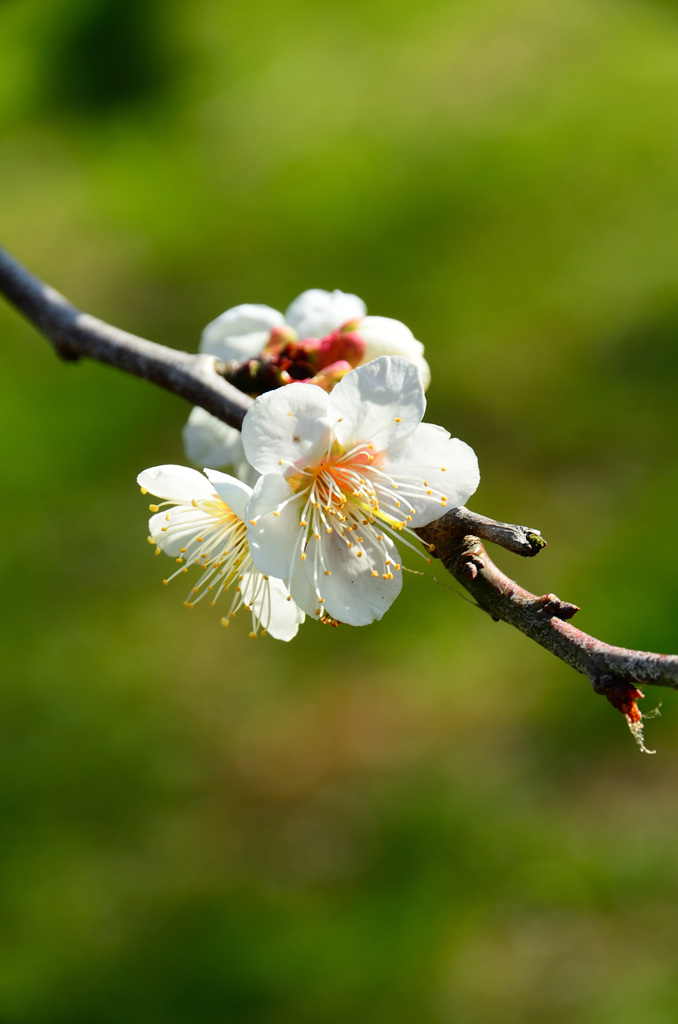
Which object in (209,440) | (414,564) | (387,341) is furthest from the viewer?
(414,564)

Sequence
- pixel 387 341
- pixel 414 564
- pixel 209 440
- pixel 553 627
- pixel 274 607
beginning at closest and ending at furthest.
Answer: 1. pixel 553 627
2. pixel 274 607
3. pixel 387 341
4. pixel 209 440
5. pixel 414 564

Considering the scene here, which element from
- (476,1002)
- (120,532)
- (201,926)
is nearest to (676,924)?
(476,1002)

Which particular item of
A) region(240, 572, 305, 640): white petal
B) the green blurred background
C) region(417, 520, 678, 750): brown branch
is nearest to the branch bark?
region(417, 520, 678, 750): brown branch

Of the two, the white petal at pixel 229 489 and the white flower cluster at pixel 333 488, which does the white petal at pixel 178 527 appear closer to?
the white flower cluster at pixel 333 488

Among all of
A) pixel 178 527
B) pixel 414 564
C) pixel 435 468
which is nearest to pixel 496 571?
pixel 435 468

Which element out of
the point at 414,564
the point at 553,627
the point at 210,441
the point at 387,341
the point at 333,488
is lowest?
the point at 553,627

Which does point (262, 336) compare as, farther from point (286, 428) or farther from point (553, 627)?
point (553, 627)

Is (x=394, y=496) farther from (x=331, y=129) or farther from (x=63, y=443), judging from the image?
(x=331, y=129)

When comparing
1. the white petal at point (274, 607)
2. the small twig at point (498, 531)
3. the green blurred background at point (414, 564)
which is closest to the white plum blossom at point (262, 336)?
the white petal at point (274, 607)
